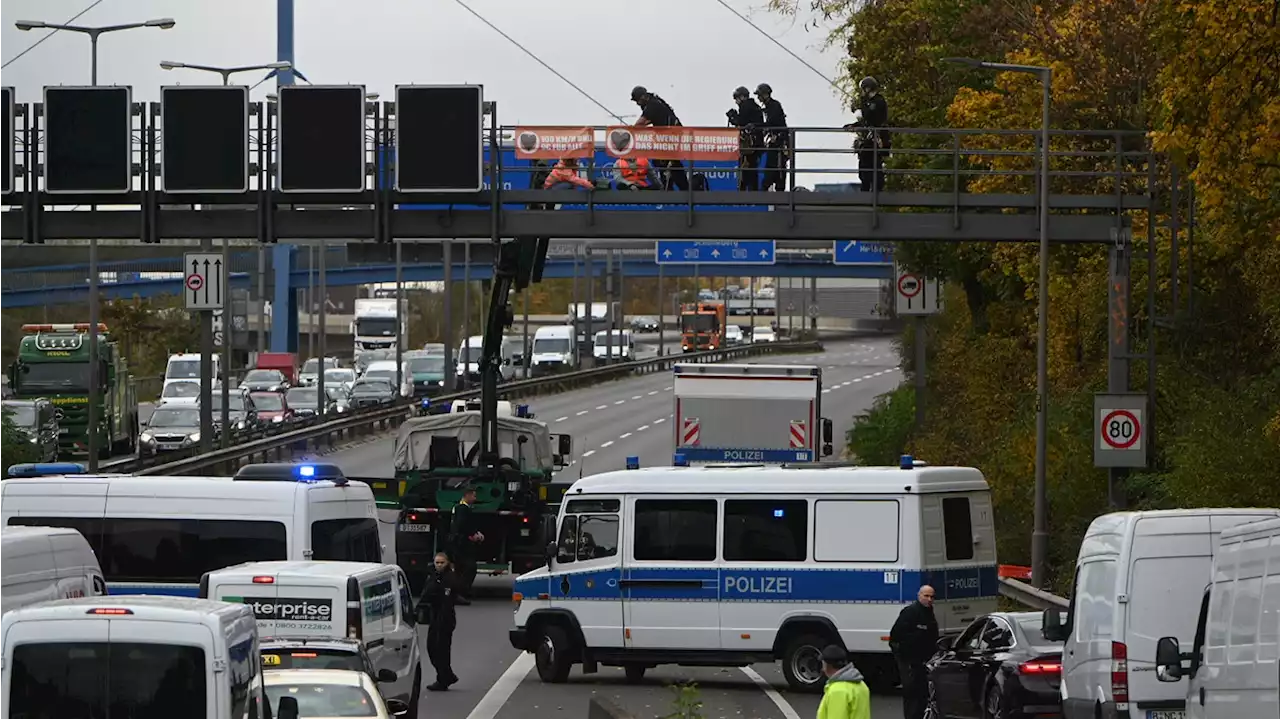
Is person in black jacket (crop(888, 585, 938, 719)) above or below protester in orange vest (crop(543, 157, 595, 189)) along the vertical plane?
below

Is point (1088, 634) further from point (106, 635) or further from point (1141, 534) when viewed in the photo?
point (106, 635)

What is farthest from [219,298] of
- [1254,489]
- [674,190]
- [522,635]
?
[1254,489]

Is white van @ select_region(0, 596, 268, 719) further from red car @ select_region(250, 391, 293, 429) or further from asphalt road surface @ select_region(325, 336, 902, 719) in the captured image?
red car @ select_region(250, 391, 293, 429)

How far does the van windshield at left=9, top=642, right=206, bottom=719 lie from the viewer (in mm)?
12102

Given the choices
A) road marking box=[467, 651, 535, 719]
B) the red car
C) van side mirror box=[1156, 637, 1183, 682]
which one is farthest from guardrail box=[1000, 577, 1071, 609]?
the red car

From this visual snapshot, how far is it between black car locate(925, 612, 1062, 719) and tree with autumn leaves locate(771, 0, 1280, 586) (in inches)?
184

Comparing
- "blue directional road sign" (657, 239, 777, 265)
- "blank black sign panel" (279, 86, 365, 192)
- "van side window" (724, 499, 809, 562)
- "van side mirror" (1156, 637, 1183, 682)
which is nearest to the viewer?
"van side mirror" (1156, 637, 1183, 682)

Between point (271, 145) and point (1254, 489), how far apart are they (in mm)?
15934

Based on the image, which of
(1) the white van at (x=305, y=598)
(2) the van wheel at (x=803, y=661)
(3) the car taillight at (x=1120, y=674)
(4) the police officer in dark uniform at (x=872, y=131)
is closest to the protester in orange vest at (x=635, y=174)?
(4) the police officer in dark uniform at (x=872, y=131)

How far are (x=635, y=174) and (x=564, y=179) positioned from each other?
4.94 ft

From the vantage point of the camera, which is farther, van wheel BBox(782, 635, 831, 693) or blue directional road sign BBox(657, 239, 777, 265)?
blue directional road sign BBox(657, 239, 777, 265)

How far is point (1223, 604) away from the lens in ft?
42.8

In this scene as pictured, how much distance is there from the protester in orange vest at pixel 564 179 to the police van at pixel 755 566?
366 inches

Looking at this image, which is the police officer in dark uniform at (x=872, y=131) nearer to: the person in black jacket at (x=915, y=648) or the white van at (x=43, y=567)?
the person in black jacket at (x=915, y=648)
